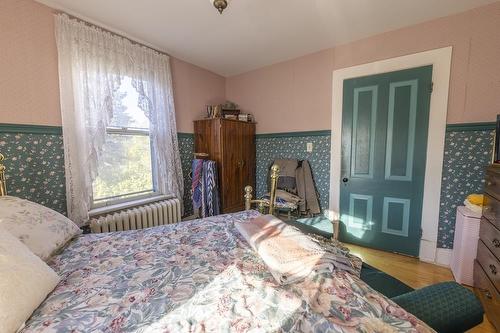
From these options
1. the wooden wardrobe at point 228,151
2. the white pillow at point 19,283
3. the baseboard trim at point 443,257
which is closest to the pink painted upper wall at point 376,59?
the wooden wardrobe at point 228,151

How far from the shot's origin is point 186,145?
3.03 m

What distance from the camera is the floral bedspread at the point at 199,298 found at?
68 cm

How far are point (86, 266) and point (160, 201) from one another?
5.11 ft

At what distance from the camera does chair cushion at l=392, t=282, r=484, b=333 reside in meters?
0.79

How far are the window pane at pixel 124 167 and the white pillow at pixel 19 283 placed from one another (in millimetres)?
1402

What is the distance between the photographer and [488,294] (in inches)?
59.0

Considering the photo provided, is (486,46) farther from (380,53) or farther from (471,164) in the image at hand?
(471,164)

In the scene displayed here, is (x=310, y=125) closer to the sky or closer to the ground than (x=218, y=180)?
closer to the sky

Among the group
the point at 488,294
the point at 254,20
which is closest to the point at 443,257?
the point at 488,294

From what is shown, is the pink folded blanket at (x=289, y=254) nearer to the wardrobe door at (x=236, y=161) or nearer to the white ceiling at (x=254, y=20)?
the wardrobe door at (x=236, y=161)

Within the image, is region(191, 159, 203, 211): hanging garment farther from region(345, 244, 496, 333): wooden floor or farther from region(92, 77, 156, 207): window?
region(345, 244, 496, 333): wooden floor

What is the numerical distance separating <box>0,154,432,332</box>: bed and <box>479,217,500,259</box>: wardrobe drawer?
1.33 m

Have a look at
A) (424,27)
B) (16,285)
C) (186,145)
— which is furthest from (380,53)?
(16,285)

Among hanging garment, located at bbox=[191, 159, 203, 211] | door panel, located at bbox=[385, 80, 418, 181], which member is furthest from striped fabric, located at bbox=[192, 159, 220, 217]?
door panel, located at bbox=[385, 80, 418, 181]
